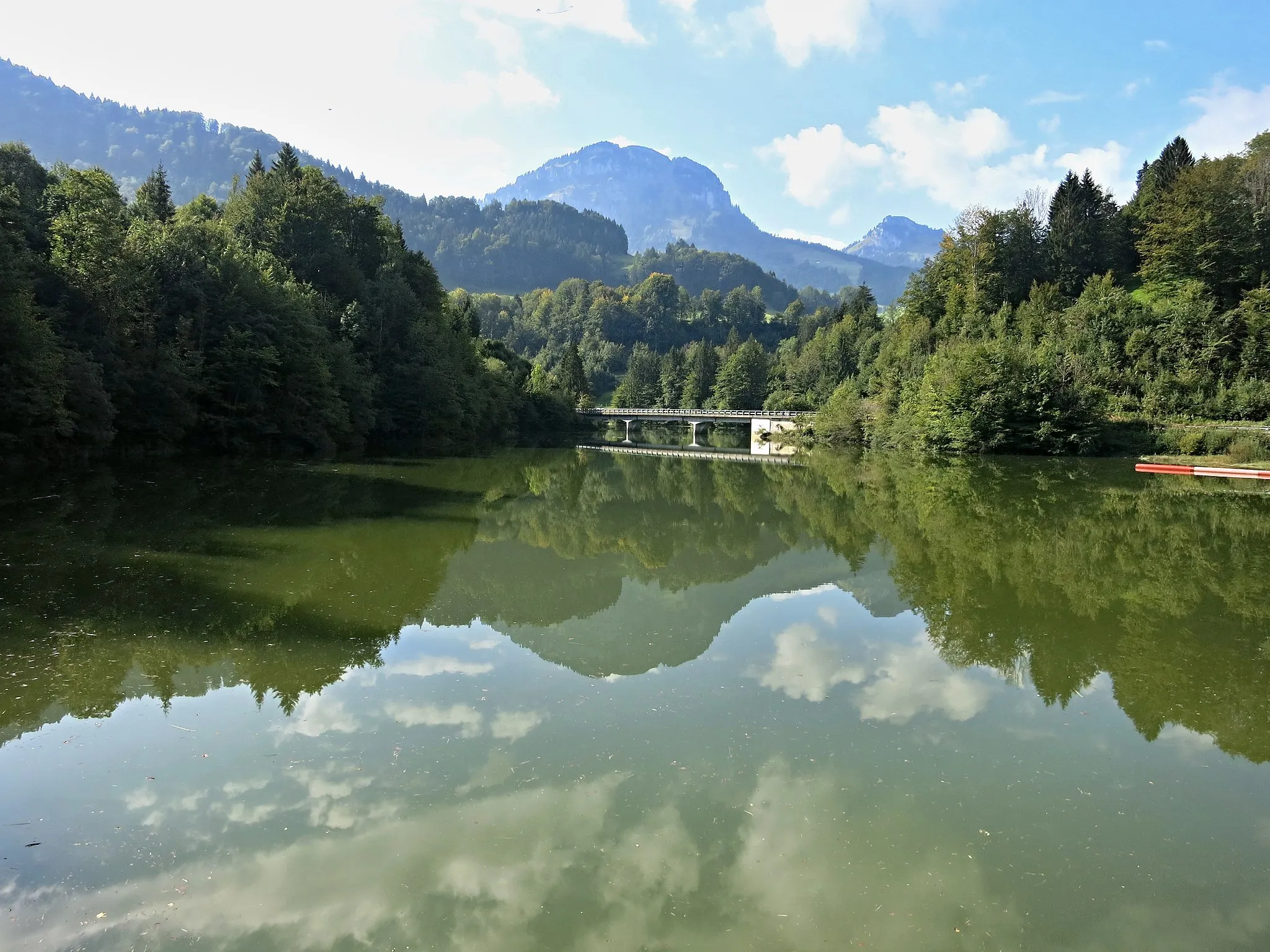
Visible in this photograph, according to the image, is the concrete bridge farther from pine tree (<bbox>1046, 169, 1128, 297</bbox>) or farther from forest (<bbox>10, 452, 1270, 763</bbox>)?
forest (<bbox>10, 452, 1270, 763</bbox>)

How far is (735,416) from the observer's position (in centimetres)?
8612

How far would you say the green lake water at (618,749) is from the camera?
4777mm

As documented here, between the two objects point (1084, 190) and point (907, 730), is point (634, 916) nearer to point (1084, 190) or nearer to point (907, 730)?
point (907, 730)

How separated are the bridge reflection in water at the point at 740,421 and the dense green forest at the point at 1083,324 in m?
5.56

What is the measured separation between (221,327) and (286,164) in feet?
92.4

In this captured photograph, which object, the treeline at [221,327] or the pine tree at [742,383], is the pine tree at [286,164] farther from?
the pine tree at [742,383]

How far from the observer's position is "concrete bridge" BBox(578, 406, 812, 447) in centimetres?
8075

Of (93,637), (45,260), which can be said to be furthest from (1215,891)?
(45,260)

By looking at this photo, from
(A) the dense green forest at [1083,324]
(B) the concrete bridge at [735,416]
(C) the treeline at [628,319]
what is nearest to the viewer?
(A) the dense green forest at [1083,324]

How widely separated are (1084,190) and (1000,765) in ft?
271

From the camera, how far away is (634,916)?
4.71 metres

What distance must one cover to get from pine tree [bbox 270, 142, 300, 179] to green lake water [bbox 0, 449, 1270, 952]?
49.6 metres

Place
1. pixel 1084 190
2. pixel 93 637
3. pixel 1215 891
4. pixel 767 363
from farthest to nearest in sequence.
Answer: pixel 767 363 < pixel 1084 190 < pixel 93 637 < pixel 1215 891

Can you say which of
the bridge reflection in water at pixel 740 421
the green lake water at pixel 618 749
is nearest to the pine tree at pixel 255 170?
the bridge reflection in water at pixel 740 421
